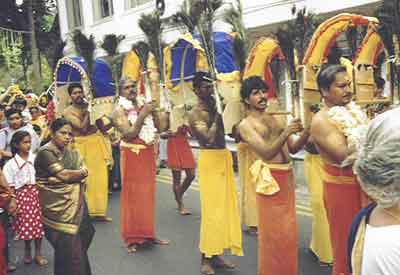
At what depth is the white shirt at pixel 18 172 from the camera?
5.19m

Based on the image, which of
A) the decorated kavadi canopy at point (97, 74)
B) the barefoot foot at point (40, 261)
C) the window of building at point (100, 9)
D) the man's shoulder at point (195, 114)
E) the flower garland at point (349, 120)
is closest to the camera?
the flower garland at point (349, 120)

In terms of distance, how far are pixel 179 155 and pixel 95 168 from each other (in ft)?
3.79

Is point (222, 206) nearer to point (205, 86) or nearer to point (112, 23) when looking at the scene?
point (205, 86)

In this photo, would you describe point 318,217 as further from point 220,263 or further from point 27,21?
point 27,21

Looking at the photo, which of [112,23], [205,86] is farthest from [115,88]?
[112,23]

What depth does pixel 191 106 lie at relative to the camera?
490cm

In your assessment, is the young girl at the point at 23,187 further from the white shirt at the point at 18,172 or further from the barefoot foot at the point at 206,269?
the barefoot foot at the point at 206,269

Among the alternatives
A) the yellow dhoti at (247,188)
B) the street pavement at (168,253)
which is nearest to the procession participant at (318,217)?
the street pavement at (168,253)

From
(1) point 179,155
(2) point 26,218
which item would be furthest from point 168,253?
(1) point 179,155

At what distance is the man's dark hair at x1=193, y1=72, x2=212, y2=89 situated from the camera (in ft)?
15.4

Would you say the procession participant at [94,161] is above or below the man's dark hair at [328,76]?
below

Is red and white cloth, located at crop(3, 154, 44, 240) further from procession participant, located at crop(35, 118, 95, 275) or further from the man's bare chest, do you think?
the man's bare chest

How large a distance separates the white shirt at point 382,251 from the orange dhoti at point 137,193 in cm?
419

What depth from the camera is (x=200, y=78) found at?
4723 millimetres
